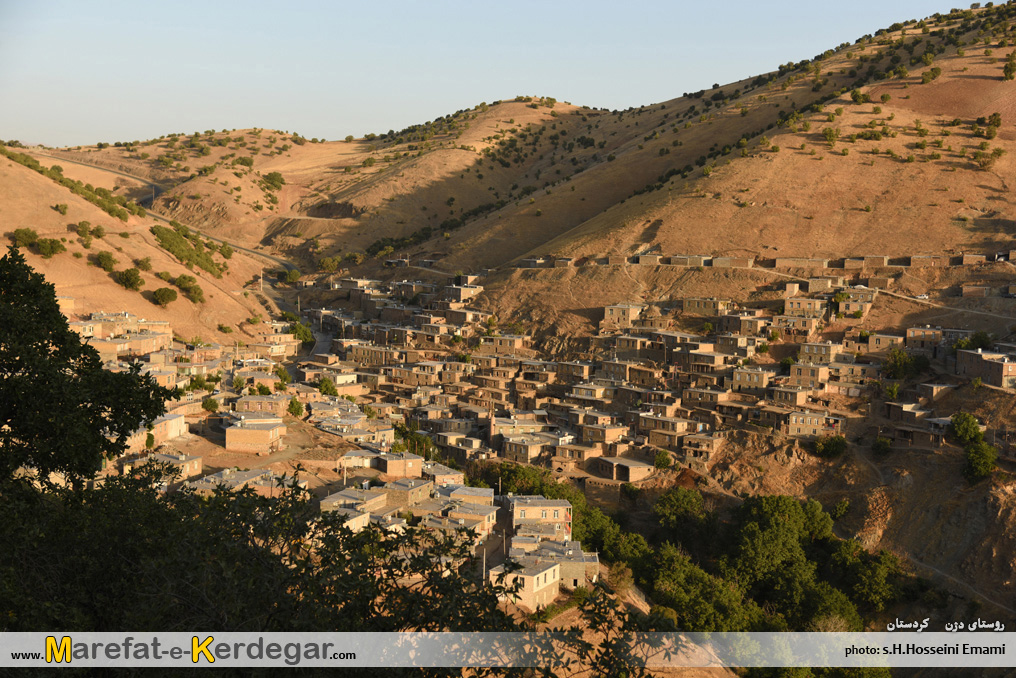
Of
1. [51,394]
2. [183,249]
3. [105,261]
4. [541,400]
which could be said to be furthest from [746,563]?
[183,249]

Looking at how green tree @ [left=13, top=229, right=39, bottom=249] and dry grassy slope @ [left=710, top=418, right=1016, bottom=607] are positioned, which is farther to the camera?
green tree @ [left=13, top=229, right=39, bottom=249]

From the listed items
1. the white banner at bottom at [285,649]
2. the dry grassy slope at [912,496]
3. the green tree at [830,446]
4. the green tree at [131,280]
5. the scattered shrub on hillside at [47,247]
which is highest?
the scattered shrub on hillside at [47,247]

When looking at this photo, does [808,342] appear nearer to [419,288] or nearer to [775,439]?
[775,439]

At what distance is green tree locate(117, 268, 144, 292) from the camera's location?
47.5 m

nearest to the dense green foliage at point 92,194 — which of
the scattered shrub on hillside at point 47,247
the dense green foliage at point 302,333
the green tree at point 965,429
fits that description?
the scattered shrub on hillside at point 47,247

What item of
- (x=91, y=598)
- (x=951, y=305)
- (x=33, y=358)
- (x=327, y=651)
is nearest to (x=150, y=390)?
(x=33, y=358)

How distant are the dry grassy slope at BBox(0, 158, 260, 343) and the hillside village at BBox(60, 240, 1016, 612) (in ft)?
9.25

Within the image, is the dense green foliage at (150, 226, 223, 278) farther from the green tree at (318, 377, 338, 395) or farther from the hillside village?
the green tree at (318, 377, 338, 395)

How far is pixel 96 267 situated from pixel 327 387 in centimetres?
1802

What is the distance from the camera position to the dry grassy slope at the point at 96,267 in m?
46.0

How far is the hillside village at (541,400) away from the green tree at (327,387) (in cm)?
6

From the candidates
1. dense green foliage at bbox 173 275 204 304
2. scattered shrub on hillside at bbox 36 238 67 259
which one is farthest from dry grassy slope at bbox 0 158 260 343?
dense green foliage at bbox 173 275 204 304

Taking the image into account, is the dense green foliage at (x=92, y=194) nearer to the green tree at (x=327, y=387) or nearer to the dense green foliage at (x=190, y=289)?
the dense green foliage at (x=190, y=289)

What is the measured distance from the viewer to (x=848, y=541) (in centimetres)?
2738
